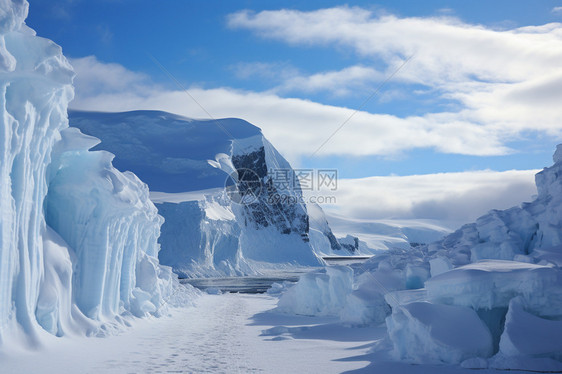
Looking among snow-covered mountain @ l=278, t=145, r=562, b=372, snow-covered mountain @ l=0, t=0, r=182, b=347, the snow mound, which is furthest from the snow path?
the snow mound

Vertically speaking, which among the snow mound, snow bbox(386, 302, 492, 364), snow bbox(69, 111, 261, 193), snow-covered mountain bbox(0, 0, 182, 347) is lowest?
snow bbox(386, 302, 492, 364)

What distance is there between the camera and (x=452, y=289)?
33.4 ft

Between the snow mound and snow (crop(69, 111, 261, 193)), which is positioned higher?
snow (crop(69, 111, 261, 193))

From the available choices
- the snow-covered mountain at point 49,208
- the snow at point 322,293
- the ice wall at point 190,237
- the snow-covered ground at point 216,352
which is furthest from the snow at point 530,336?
the ice wall at point 190,237

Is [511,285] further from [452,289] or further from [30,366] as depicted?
[30,366]

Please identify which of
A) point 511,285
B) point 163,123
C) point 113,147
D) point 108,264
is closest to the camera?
point 511,285

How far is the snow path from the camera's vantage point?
8.98 metres

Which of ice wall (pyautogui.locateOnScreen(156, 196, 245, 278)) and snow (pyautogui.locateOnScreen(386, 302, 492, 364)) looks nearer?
snow (pyautogui.locateOnScreen(386, 302, 492, 364))

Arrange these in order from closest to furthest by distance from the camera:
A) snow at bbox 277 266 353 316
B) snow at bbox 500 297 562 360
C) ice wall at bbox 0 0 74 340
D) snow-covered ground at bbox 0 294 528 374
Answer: snow at bbox 500 297 562 360 < ice wall at bbox 0 0 74 340 < snow-covered ground at bbox 0 294 528 374 < snow at bbox 277 266 353 316

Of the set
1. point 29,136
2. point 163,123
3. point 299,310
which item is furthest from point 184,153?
point 29,136

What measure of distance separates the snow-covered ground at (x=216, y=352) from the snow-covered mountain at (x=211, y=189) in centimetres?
3453

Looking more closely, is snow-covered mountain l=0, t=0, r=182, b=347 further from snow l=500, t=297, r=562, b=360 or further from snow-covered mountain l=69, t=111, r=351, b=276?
snow-covered mountain l=69, t=111, r=351, b=276

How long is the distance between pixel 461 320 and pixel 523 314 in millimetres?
1126

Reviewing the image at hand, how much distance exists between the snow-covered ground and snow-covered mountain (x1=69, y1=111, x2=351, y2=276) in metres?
34.5
